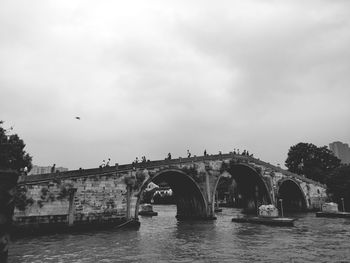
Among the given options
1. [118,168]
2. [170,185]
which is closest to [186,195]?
[170,185]

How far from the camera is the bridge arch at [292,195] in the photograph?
168ft

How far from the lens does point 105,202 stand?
27062 mm

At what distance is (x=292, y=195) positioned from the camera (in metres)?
54.2

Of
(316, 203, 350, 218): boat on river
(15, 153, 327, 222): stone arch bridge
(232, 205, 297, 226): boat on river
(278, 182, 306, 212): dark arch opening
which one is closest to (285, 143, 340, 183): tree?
(278, 182, 306, 212): dark arch opening

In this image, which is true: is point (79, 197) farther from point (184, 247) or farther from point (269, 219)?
point (269, 219)

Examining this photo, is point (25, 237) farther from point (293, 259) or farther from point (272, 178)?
point (272, 178)

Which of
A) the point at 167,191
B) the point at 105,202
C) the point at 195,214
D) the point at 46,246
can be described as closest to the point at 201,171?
the point at 195,214

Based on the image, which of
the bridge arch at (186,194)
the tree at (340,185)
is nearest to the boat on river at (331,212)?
the tree at (340,185)

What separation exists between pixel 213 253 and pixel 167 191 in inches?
3010

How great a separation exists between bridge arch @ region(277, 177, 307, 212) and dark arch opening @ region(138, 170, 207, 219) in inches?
685

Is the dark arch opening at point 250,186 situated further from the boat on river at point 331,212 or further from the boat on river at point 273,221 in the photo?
the boat on river at point 273,221

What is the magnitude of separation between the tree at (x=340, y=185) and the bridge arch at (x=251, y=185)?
9.49 meters

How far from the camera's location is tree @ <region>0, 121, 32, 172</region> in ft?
101

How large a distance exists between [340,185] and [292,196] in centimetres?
1084
